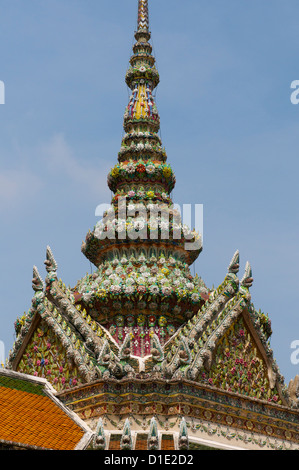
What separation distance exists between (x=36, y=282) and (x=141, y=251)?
308 centimetres

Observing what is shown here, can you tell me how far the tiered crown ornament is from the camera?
74.5 ft

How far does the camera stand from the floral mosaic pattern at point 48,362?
21.5m

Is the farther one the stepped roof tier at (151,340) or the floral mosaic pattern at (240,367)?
the floral mosaic pattern at (240,367)

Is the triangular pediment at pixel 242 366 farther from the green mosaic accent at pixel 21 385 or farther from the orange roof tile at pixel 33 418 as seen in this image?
the green mosaic accent at pixel 21 385

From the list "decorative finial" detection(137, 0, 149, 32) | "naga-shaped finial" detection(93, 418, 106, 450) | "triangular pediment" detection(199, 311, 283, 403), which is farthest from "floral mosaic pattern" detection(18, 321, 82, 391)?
"decorative finial" detection(137, 0, 149, 32)

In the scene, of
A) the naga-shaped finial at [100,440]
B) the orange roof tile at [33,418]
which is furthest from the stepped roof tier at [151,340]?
the orange roof tile at [33,418]

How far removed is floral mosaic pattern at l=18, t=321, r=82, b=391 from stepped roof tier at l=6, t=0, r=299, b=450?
3cm

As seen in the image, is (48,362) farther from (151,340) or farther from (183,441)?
(183,441)

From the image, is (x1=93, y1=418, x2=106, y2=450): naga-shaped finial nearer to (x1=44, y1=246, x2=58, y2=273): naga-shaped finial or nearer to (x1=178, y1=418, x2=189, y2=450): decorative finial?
(x1=178, y1=418, x2=189, y2=450): decorative finial

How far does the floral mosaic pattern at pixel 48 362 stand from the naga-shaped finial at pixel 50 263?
4.55 feet

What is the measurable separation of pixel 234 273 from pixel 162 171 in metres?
4.14

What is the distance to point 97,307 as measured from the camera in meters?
23.2
